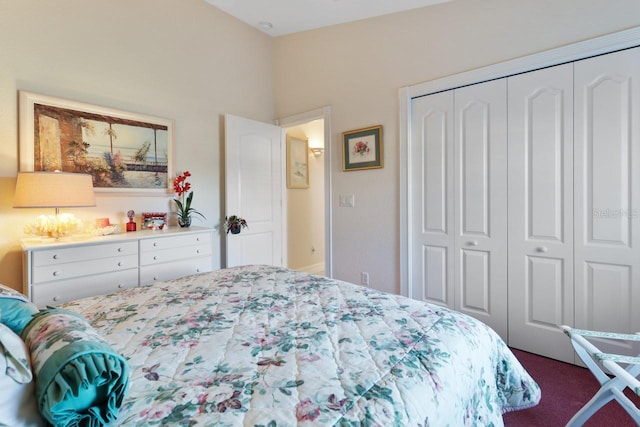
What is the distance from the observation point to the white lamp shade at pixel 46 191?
6.09ft

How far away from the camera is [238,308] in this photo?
132 cm

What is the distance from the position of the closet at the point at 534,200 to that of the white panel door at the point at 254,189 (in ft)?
5.45

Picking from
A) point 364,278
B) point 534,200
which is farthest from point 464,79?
point 364,278

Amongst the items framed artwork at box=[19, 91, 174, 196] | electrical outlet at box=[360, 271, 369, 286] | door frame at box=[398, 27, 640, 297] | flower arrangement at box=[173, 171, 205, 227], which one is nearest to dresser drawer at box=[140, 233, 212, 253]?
flower arrangement at box=[173, 171, 205, 227]

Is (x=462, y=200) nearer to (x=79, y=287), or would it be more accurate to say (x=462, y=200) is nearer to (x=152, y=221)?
(x=152, y=221)

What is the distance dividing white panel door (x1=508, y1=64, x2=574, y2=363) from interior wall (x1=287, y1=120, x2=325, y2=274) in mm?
2816

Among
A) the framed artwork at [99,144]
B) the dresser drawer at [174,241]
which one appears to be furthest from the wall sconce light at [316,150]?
the dresser drawer at [174,241]

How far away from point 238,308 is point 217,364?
450 millimetres

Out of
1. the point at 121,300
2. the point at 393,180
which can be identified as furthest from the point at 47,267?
the point at 393,180

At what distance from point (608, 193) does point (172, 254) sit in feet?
10.3

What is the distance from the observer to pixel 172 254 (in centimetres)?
246

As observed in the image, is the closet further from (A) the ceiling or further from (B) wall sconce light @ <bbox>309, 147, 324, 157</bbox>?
(B) wall sconce light @ <bbox>309, 147, 324, 157</bbox>

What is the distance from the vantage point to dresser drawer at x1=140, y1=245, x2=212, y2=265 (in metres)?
2.31

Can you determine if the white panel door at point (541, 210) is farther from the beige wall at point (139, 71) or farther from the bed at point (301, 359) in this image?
the beige wall at point (139, 71)
